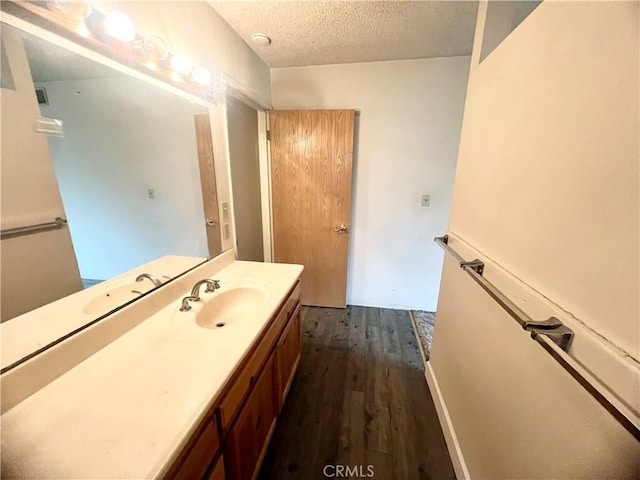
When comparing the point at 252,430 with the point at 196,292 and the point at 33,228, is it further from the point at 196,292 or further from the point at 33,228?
the point at 33,228

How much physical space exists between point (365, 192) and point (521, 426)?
1944mm

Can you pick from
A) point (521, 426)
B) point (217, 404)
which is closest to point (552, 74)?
point (521, 426)

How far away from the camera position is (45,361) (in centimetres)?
70

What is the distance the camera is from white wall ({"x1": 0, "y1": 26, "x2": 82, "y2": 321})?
64 centimetres

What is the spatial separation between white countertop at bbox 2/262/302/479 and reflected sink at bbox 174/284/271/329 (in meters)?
0.14

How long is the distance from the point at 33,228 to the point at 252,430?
103 cm

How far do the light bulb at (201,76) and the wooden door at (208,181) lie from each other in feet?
0.55

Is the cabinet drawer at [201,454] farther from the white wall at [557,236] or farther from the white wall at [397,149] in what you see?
the white wall at [397,149]

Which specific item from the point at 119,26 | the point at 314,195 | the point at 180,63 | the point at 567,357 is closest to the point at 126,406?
the point at 567,357

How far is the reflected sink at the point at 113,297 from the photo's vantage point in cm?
85

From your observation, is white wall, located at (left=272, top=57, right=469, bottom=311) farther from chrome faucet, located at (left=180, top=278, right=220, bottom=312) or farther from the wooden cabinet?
chrome faucet, located at (left=180, top=278, right=220, bottom=312)

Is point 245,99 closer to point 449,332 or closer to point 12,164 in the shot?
point 12,164

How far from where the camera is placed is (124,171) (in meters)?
1.01

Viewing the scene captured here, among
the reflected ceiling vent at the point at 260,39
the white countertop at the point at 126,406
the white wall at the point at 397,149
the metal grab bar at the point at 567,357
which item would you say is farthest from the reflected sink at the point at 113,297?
the white wall at the point at 397,149
